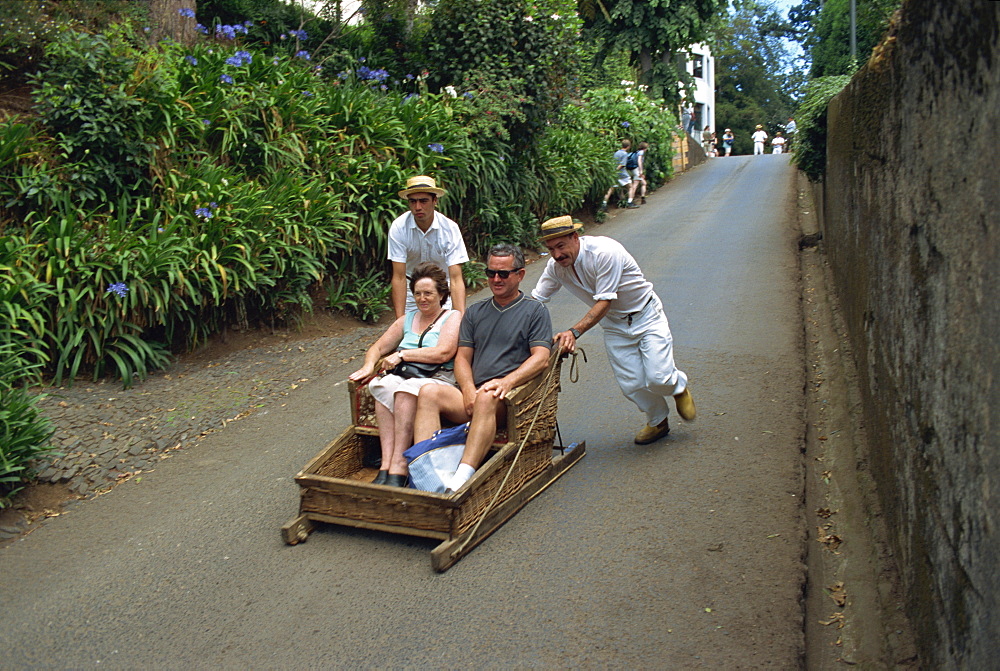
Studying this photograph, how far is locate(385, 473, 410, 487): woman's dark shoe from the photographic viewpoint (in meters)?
5.24

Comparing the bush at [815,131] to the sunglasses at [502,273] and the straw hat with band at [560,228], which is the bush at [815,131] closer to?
the straw hat with band at [560,228]

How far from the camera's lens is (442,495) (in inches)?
185

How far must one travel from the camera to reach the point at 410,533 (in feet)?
16.0

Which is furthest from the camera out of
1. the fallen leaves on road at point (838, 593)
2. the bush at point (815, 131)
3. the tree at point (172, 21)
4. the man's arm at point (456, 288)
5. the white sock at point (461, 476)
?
the bush at point (815, 131)

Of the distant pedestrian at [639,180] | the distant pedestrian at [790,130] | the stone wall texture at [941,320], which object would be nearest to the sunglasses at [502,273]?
the stone wall texture at [941,320]

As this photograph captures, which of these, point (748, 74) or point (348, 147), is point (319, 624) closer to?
point (348, 147)

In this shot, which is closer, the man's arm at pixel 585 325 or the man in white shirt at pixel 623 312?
the man's arm at pixel 585 325

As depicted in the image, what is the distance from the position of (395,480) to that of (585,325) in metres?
1.64

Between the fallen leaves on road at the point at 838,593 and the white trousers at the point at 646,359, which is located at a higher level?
the white trousers at the point at 646,359

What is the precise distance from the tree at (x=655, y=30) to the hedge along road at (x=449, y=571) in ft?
80.0

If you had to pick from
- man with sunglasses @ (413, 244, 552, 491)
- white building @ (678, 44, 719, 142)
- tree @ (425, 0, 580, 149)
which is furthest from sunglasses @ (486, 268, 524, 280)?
white building @ (678, 44, 719, 142)

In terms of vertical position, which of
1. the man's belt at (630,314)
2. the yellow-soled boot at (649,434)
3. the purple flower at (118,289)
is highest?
the purple flower at (118,289)

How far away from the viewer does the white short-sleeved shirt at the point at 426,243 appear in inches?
275

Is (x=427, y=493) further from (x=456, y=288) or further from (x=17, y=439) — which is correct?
(x=17, y=439)
